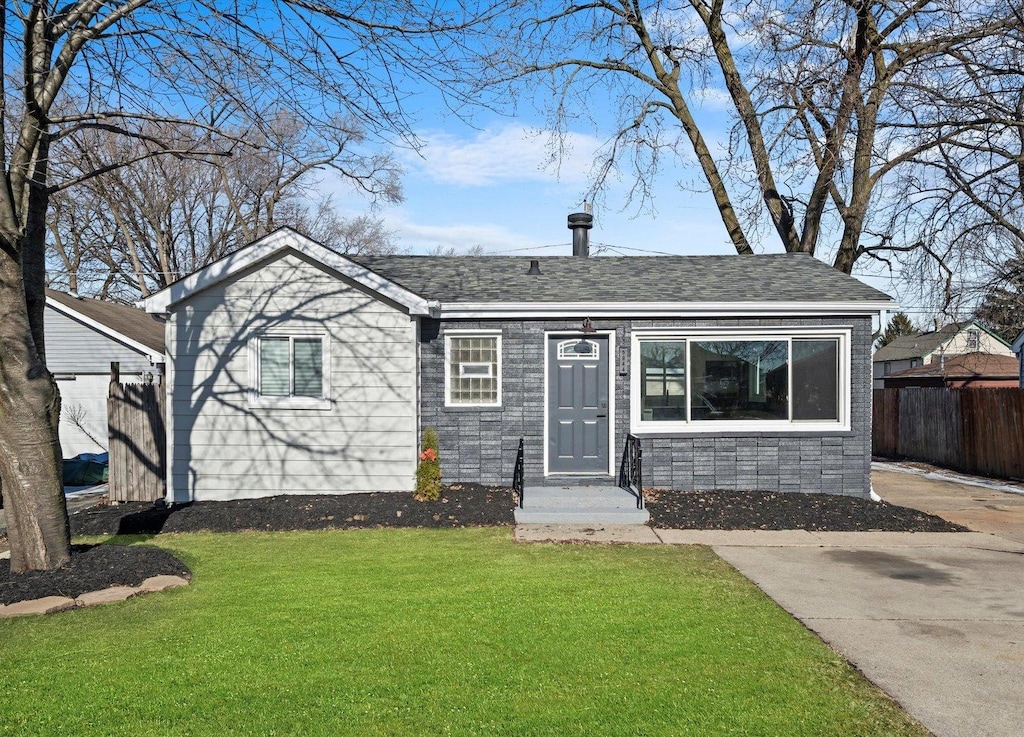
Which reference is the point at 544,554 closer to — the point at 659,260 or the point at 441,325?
the point at 441,325

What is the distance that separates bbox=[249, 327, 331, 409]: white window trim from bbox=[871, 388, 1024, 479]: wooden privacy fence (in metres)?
13.2

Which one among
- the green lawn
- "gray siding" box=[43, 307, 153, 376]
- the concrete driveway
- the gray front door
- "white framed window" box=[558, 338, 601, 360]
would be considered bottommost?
the concrete driveway

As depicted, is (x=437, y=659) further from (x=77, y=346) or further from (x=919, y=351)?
(x=919, y=351)

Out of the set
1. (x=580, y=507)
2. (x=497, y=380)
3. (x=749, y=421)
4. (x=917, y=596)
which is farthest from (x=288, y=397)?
(x=917, y=596)

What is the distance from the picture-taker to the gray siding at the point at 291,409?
36.6ft

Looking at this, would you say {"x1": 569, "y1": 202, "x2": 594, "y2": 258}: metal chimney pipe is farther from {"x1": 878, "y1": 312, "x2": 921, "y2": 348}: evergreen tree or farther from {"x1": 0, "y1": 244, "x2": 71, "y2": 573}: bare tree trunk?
{"x1": 878, "y1": 312, "x2": 921, "y2": 348}: evergreen tree

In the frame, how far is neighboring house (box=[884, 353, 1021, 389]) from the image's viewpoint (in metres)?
36.2

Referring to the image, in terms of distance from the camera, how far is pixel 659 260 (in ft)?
47.8

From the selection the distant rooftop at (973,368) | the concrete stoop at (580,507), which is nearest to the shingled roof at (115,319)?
the concrete stoop at (580,507)

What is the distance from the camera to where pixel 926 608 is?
21.2 ft

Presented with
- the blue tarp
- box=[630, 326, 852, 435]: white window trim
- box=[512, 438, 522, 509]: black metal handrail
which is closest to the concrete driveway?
box=[630, 326, 852, 435]: white window trim

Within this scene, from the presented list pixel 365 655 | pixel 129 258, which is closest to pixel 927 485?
pixel 365 655

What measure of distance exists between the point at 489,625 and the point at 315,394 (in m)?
6.39

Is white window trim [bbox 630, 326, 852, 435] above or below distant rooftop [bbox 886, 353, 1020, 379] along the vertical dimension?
below
